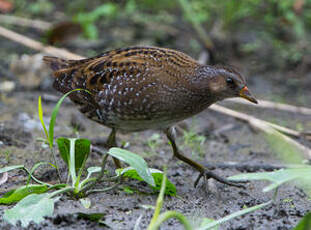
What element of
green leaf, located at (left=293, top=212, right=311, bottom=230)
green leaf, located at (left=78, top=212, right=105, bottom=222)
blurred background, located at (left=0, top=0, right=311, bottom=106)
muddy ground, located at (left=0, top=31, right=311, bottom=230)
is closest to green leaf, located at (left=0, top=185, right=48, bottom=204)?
muddy ground, located at (left=0, top=31, right=311, bottom=230)

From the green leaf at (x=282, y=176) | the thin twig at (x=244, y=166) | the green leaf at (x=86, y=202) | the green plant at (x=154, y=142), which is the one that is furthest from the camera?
the green plant at (x=154, y=142)

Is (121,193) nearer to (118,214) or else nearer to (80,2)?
(118,214)

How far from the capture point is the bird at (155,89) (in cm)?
380

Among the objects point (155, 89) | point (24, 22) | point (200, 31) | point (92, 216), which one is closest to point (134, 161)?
point (92, 216)

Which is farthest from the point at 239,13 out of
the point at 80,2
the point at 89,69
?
the point at 89,69

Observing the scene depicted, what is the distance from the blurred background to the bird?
2.71m

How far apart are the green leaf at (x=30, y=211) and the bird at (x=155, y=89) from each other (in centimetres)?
116

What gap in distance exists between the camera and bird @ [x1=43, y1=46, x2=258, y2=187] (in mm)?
3803

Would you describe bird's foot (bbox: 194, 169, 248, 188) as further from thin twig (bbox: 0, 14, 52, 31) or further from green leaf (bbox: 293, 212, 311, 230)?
thin twig (bbox: 0, 14, 52, 31)

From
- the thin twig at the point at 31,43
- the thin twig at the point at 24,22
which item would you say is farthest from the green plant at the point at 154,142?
the thin twig at the point at 24,22

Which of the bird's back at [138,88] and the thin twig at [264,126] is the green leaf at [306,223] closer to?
the bird's back at [138,88]

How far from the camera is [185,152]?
4746 millimetres

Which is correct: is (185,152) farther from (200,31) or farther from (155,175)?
(200,31)

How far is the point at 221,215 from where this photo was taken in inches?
127
